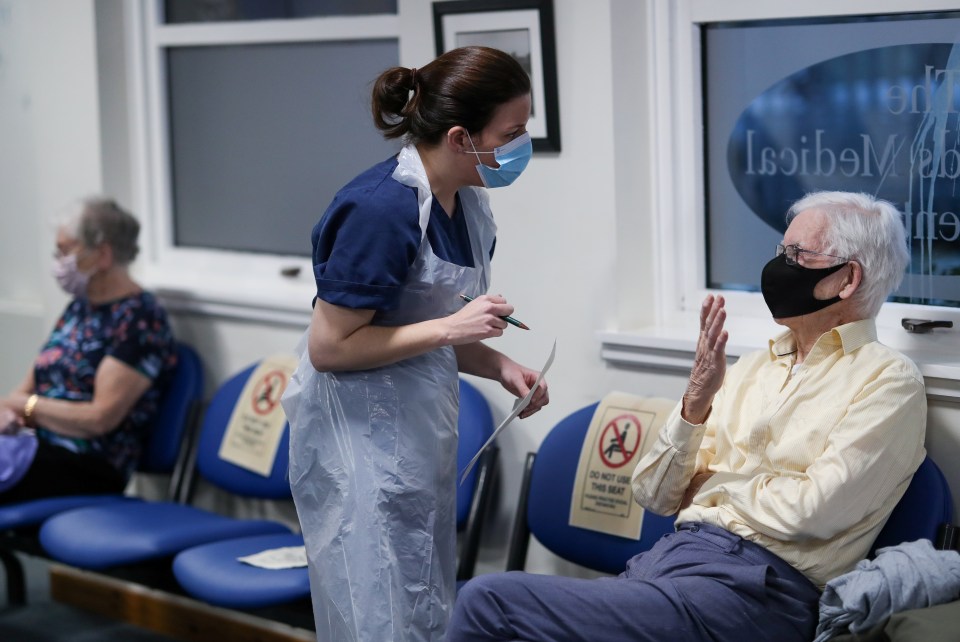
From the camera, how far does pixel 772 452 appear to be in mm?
2305

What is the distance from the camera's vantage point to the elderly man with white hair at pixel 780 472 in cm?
217

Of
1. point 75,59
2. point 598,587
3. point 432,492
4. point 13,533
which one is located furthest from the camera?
point 75,59

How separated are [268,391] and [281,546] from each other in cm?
59

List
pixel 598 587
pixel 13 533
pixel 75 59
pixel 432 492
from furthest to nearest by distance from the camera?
pixel 75 59 → pixel 13 533 → pixel 432 492 → pixel 598 587

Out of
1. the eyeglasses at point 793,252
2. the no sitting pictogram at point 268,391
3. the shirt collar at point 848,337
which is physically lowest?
the no sitting pictogram at point 268,391

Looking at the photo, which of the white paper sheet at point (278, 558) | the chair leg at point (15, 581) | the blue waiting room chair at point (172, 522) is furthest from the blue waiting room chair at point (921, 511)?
the chair leg at point (15, 581)

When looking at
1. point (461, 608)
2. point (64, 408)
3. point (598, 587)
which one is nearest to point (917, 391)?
point (598, 587)

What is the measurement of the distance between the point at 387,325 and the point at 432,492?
347 mm

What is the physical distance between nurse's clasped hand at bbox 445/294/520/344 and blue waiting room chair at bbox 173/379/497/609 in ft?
3.13

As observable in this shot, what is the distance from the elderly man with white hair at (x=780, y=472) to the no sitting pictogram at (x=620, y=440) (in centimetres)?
34

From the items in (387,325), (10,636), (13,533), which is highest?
(387,325)

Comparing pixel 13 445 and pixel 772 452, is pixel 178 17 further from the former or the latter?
pixel 772 452

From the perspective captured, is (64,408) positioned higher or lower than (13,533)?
higher

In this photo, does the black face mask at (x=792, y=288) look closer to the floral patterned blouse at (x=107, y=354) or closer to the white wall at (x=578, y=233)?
the white wall at (x=578, y=233)
